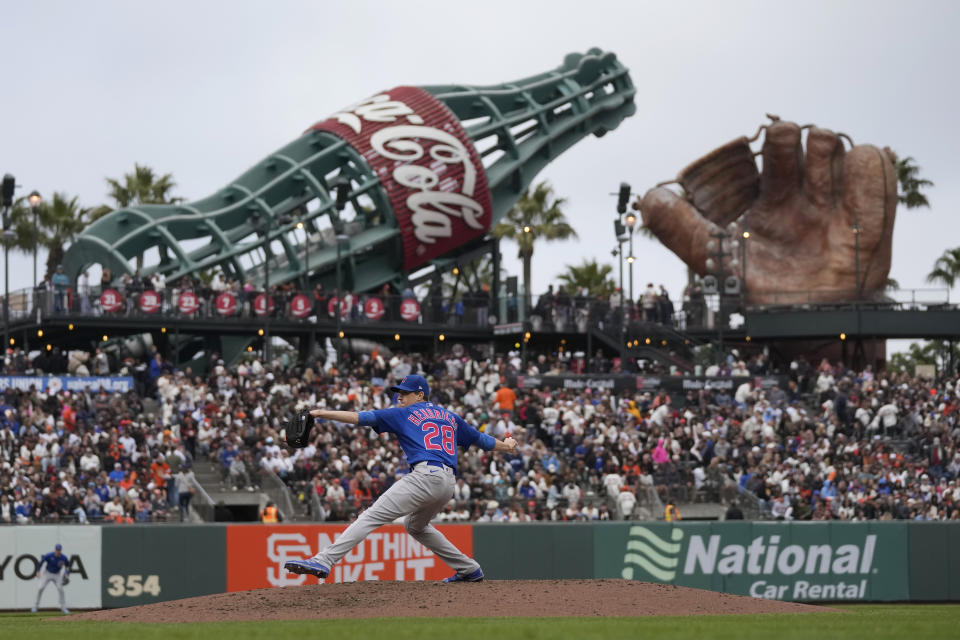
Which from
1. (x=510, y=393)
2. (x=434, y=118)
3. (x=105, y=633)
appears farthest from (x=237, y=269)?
(x=105, y=633)

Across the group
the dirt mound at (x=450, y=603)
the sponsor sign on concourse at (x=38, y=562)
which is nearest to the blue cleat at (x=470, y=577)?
the dirt mound at (x=450, y=603)

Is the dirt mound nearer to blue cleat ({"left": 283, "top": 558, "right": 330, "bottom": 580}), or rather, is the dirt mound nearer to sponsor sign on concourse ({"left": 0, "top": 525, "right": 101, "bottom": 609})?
blue cleat ({"left": 283, "top": 558, "right": 330, "bottom": 580})

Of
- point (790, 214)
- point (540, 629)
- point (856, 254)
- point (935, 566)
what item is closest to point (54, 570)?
point (540, 629)

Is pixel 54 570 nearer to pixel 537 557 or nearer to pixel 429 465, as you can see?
pixel 537 557

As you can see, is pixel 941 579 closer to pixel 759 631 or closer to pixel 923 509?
pixel 923 509

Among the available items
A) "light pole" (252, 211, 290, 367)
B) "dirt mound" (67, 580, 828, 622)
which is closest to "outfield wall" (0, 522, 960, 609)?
"dirt mound" (67, 580, 828, 622)

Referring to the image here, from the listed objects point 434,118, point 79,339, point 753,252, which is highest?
point 434,118
